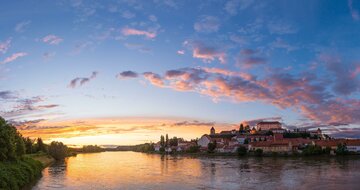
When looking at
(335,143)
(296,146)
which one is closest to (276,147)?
(296,146)

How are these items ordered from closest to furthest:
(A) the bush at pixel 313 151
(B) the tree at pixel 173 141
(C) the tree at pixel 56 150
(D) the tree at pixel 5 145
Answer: (D) the tree at pixel 5 145
(C) the tree at pixel 56 150
(A) the bush at pixel 313 151
(B) the tree at pixel 173 141

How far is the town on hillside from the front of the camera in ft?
279

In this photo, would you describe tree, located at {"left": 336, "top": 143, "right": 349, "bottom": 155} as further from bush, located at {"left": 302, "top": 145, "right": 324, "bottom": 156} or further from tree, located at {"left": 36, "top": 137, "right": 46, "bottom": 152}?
tree, located at {"left": 36, "top": 137, "right": 46, "bottom": 152}

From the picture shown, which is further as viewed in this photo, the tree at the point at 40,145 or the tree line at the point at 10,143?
the tree at the point at 40,145

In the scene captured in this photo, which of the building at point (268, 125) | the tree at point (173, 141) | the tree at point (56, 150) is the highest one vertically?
the building at point (268, 125)

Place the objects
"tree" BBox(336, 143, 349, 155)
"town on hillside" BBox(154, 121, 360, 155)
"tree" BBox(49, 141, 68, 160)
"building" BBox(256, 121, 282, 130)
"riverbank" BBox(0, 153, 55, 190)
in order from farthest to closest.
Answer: "building" BBox(256, 121, 282, 130)
"town on hillside" BBox(154, 121, 360, 155)
"tree" BBox(336, 143, 349, 155)
"tree" BBox(49, 141, 68, 160)
"riverbank" BBox(0, 153, 55, 190)

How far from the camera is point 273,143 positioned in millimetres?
93125

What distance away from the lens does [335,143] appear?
91375 mm

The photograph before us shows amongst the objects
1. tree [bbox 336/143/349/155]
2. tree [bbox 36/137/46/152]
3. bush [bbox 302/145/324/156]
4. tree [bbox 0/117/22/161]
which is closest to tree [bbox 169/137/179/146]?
tree [bbox 36/137/46/152]

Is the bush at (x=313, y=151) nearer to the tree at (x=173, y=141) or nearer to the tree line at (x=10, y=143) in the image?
the tree line at (x=10, y=143)

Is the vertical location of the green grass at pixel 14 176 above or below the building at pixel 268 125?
below

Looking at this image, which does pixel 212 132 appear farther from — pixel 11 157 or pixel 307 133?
pixel 11 157

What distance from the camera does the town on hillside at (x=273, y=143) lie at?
→ 85.2 metres

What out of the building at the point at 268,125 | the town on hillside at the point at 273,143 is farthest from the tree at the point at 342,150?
the building at the point at 268,125
